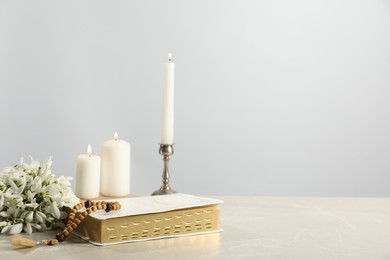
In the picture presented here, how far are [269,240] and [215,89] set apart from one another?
→ 2528 mm

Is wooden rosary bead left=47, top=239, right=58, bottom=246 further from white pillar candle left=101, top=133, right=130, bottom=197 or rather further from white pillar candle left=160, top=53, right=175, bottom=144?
white pillar candle left=160, top=53, right=175, bottom=144

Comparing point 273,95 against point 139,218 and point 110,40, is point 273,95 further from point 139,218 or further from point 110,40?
point 139,218

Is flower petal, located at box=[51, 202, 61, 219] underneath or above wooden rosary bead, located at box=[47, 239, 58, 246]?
above

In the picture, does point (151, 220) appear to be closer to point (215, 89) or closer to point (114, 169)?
point (114, 169)

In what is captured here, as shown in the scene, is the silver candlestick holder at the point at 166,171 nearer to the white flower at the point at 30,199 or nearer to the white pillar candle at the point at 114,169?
the white pillar candle at the point at 114,169

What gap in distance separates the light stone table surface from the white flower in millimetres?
27

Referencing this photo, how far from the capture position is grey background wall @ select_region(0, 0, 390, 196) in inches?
137

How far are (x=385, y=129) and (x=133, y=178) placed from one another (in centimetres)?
145

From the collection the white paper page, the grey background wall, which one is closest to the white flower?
the white paper page

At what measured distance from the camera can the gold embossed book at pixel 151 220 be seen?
1136 mm

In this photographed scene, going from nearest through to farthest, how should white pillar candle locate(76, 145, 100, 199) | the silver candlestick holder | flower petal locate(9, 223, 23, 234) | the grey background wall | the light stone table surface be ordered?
the light stone table surface → flower petal locate(9, 223, 23, 234) → white pillar candle locate(76, 145, 100, 199) → the silver candlestick holder → the grey background wall

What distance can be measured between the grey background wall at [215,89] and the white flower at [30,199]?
2.26 meters

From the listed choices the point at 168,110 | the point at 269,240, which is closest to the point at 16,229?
the point at 269,240

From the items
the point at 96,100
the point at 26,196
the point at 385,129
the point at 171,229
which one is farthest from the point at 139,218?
the point at 385,129
